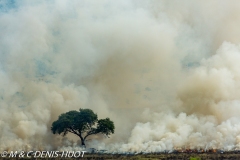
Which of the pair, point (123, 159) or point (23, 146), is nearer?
point (123, 159)

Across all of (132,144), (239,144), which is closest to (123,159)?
(132,144)

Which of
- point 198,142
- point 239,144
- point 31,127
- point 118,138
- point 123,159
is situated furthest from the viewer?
point 118,138

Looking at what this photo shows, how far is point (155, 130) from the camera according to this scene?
222 ft

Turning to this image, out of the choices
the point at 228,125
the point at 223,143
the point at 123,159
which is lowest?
the point at 123,159

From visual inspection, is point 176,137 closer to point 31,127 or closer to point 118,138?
point 118,138

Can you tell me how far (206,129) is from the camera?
6359 cm

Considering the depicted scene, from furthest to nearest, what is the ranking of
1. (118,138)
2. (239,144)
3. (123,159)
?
(118,138), (239,144), (123,159)

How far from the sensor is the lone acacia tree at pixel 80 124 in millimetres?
64875

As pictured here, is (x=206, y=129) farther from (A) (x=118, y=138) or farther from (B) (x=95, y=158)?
(B) (x=95, y=158)

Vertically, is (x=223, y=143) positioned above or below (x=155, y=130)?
below

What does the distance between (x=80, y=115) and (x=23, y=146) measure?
13.8 meters

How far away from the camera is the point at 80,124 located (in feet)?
219

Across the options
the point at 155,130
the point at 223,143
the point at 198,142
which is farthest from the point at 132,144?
the point at 223,143

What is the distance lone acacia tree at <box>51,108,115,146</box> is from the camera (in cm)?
6488
